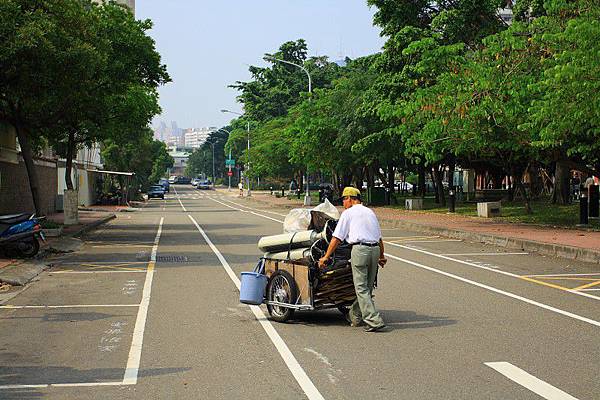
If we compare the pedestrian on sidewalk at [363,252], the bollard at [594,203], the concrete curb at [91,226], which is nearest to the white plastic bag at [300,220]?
the pedestrian on sidewalk at [363,252]

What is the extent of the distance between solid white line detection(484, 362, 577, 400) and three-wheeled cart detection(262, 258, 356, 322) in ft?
8.66

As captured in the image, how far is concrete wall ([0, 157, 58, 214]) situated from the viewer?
106 feet

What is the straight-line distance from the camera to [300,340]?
31.3 ft

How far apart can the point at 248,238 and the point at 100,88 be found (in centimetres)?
683

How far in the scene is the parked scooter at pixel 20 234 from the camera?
19094mm

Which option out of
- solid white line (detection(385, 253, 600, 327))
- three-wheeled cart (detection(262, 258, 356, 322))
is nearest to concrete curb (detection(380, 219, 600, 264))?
solid white line (detection(385, 253, 600, 327))

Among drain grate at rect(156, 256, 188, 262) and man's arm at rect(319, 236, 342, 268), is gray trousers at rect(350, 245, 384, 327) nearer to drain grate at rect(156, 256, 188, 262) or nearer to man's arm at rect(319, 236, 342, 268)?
man's arm at rect(319, 236, 342, 268)

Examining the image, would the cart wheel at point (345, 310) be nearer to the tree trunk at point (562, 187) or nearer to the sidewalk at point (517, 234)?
the sidewalk at point (517, 234)

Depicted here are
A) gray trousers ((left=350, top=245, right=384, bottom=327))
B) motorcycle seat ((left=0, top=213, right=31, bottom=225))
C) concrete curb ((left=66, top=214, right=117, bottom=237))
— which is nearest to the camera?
gray trousers ((left=350, top=245, right=384, bottom=327))

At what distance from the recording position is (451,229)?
90.7 ft

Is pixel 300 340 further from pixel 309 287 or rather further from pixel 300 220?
pixel 300 220

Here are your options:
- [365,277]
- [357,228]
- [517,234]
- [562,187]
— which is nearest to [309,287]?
[365,277]

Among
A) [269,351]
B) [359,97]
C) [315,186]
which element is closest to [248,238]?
[269,351]

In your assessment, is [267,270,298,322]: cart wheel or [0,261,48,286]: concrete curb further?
[0,261,48,286]: concrete curb
